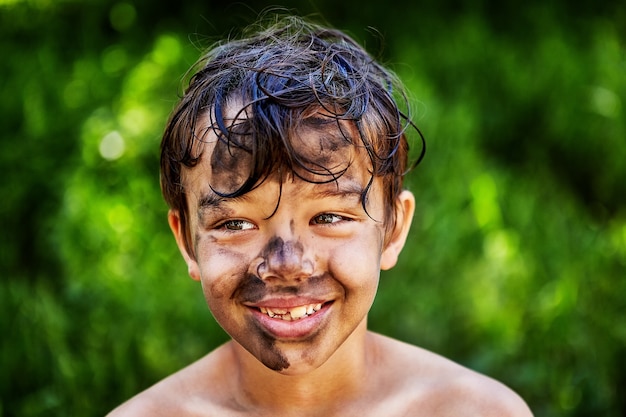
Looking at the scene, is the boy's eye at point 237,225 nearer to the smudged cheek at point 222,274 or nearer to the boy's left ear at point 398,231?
the smudged cheek at point 222,274

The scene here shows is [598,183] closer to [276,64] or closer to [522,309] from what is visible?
[522,309]

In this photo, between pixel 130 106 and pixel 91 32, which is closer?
pixel 130 106

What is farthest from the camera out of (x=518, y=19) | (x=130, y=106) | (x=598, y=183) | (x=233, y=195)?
(x=518, y=19)

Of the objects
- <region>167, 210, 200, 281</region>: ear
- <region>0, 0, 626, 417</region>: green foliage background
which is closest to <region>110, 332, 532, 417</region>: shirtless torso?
<region>167, 210, 200, 281</region>: ear

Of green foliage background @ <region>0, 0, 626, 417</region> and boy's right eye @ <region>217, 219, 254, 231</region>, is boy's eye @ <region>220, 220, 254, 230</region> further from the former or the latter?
green foliage background @ <region>0, 0, 626, 417</region>

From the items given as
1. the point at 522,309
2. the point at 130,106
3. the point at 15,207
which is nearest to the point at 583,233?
the point at 522,309

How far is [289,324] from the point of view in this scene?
5.55 feet

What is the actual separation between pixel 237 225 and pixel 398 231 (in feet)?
1.43

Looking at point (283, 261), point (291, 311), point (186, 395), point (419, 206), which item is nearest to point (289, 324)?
Answer: point (291, 311)

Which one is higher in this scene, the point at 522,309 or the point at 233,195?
the point at 233,195

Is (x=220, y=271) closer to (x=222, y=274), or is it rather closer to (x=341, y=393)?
(x=222, y=274)

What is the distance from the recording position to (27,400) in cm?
271

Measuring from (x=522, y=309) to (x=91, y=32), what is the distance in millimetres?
2904

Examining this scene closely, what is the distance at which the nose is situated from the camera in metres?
1.62
